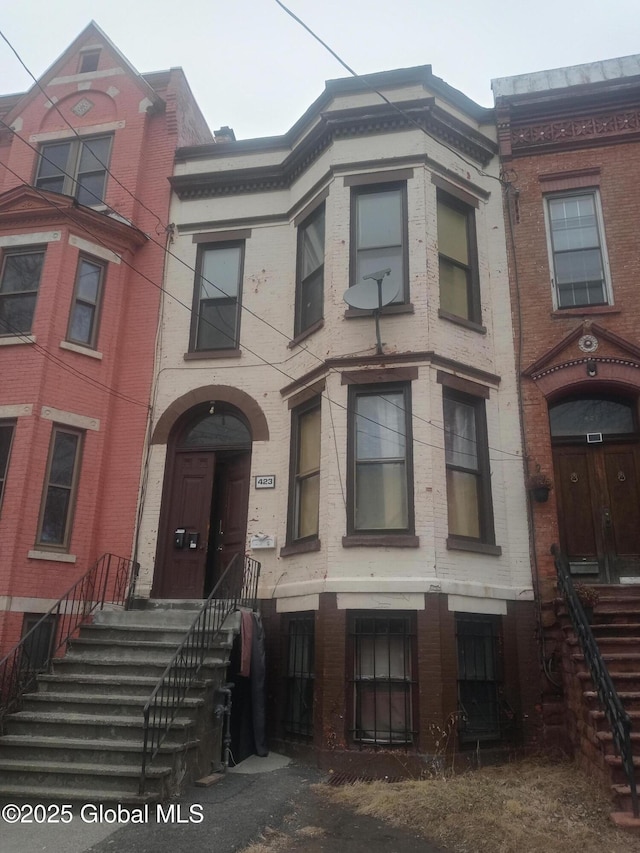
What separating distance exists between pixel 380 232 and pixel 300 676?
642 cm

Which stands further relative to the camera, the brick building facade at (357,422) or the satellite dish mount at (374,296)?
the satellite dish mount at (374,296)

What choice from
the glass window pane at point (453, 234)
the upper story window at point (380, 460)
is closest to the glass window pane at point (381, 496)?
the upper story window at point (380, 460)

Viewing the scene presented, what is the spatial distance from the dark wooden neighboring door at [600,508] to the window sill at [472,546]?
3.91 ft

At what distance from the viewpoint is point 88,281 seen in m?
11.5

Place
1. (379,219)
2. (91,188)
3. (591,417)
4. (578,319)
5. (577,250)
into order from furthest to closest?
(91,188) → (577,250) → (379,219) → (578,319) → (591,417)

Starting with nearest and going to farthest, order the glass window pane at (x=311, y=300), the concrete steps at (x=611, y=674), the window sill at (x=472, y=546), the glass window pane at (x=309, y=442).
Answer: the concrete steps at (x=611, y=674) → the window sill at (x=472, y=546) → the glass window pane at (x=309, y=442) → the glass window pane at (x=311, y=300)

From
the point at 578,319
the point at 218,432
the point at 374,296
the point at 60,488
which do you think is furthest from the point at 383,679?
the point at 578,319

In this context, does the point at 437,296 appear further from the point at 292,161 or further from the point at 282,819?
the point at 282,819

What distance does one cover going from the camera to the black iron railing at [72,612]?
883 centimetres

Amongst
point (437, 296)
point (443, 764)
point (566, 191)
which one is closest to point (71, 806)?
point (443, 764)

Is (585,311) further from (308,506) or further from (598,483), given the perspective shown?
(308,506)

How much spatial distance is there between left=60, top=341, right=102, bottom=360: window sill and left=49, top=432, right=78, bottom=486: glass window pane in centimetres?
134

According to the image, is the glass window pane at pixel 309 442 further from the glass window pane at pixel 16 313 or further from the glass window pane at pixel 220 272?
the glass window pane at pixel 16 313

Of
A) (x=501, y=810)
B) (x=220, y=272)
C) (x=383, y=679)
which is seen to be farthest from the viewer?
(x=220, y=272)
